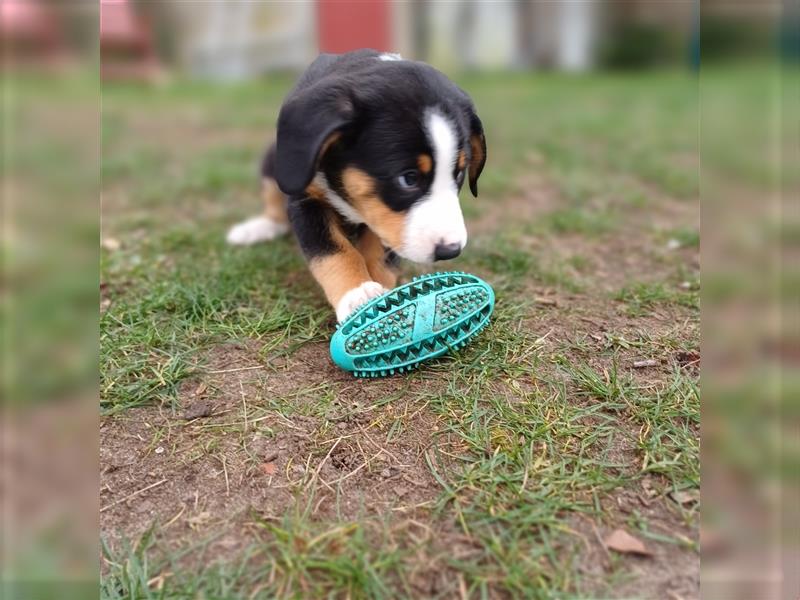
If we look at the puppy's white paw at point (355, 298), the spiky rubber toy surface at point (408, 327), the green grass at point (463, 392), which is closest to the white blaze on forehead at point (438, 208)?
the spiky rubber toy surface at point (408, 327)

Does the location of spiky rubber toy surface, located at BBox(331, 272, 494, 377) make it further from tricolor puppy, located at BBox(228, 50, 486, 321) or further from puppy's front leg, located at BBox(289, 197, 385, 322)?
puppy's front leg, located at BBox(289, 197, 385, 322)

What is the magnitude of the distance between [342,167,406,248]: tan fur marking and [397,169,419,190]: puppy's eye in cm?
10

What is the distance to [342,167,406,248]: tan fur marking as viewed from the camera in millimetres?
2146

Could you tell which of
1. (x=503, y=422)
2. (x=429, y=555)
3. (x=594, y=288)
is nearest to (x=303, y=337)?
(x=503, y=422)

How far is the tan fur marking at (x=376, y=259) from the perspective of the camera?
263 cm

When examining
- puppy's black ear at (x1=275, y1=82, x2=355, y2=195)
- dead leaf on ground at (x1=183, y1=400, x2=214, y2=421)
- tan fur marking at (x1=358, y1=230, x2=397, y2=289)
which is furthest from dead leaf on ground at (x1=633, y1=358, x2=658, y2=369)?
dead leaf on ground at (x1=183, y1=400, x2=214, y2=421)

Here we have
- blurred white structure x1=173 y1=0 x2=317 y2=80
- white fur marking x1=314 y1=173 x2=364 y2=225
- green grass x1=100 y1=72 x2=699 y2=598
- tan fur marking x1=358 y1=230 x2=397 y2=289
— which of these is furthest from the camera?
blurred white structure x1=173 y1=0 x2=317 y2=80

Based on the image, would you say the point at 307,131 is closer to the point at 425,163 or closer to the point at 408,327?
the point at 425,163

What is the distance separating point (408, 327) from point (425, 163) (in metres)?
0.54

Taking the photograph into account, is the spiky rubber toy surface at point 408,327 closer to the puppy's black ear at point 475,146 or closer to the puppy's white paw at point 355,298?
the puppy's white paw at point 355,298

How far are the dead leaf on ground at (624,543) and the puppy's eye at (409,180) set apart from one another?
3.96 feet

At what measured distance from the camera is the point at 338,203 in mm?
2420
